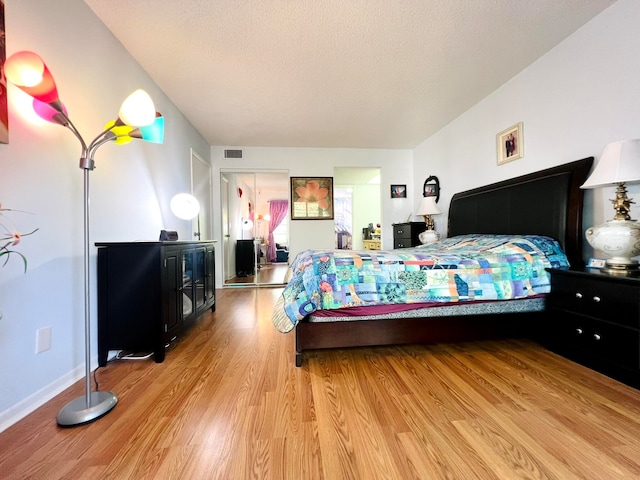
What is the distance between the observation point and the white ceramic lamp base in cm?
157

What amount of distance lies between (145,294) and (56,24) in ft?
5.46

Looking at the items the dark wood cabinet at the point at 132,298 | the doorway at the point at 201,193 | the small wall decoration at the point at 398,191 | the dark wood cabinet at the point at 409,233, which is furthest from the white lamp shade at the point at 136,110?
the small wall decoration at the point at 398,191

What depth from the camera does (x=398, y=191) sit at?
498 cm

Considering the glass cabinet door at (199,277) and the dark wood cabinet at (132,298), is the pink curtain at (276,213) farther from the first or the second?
the dark wood cabinet at (132,298)

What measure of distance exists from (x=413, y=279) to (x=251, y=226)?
546 cm

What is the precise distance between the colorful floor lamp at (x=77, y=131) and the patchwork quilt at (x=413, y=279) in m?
0.95

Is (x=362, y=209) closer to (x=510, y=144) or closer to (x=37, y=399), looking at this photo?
(x=510, y=144)

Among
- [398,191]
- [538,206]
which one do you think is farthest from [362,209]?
[538,206]

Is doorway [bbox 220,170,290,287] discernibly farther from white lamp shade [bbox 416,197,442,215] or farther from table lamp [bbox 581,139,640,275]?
table lamp [bbox 581,139,640,275]

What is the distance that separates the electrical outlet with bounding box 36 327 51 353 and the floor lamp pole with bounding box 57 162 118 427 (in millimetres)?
328

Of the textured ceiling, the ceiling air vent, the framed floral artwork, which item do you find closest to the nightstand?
the textured ceiling

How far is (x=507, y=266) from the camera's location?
76.9 inches

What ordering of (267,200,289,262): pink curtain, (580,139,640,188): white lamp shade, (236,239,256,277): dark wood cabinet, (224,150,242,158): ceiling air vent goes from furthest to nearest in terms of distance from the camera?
(267,200,289,262): pink curtain → (236,239,256,277): dark wood cabinet → (224,150,242,158): ceiling air vent → (580,139,640,188): white lamp shade

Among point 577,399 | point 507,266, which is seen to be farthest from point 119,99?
point 577,399
